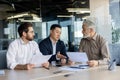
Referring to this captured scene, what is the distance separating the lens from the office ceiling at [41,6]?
621 centimetres

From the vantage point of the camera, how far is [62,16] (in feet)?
22.4

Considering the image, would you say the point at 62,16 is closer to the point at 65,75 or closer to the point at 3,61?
the point at 3,61

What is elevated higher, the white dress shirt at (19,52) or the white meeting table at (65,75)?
the white dress shirt at (19,52)

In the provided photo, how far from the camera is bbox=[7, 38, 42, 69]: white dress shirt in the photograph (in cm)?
309

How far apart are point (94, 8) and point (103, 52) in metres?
3.04

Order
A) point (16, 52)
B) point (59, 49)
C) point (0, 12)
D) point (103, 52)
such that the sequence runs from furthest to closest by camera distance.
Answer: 1. point (0, 12)
2. point (59, 49)
3. point (103, 52)
4. point (16, 52)

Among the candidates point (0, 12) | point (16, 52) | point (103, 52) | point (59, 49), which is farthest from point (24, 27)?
point (0, 12)

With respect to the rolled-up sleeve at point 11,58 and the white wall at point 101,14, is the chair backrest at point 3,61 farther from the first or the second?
the white wall at point 101,14

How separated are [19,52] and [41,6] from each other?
3.48 m

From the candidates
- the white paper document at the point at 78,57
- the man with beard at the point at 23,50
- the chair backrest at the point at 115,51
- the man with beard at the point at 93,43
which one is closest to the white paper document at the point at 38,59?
the man with beard at the point at 23,50

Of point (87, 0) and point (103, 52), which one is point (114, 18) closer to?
point (87, 0)

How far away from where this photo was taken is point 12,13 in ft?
20.5

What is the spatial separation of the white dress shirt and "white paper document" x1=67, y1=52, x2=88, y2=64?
0.45m

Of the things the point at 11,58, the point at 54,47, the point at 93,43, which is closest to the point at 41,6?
the point at 54,47
